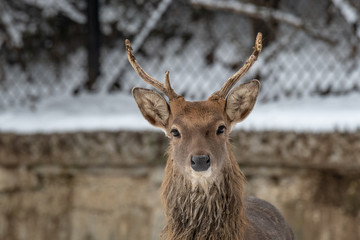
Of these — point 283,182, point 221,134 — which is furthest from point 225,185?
point 283,182

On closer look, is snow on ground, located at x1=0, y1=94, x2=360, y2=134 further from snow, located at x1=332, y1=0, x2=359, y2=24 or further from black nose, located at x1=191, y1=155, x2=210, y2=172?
black nose, located at x1=191, y1=155, x2=210, y2=172

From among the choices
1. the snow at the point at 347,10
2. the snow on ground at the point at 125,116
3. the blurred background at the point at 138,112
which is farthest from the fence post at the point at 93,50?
the snow at the point at 347,10

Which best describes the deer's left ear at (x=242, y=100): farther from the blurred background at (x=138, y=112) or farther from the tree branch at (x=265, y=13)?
the tree branch at (x=265, y=13)

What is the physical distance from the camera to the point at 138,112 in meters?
4.90

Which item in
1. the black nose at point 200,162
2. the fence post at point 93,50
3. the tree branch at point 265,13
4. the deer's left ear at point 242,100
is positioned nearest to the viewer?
the black nose at point 200,162

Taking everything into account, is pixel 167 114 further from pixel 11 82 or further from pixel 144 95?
pixel 11 82

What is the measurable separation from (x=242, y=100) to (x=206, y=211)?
0.50m

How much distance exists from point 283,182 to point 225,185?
6.10ft

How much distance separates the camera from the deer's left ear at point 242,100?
2.78m

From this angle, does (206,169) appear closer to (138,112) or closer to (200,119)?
(200,119)

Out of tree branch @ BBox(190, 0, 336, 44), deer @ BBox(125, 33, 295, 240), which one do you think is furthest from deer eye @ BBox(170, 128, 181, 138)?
tree branch @ BBox(190, 0, 336, 44)

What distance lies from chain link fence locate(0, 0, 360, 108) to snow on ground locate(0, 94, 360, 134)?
143mm

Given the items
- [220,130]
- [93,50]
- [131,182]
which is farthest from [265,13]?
[220,130]

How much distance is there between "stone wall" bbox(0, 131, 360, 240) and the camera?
4332 millimetres
